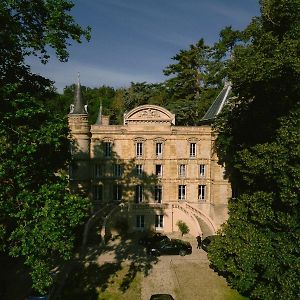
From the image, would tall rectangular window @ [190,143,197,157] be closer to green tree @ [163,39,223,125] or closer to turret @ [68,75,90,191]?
turret @ [68,75,90,191]

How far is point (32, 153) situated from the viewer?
1731cm

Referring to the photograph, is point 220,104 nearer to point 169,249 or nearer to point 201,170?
point 201,170

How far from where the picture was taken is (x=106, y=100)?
295 feet

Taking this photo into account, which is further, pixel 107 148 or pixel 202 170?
pixel 202 170

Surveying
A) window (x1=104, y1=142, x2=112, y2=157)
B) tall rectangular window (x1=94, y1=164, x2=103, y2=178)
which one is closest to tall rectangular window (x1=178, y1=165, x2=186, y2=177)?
window (x1=104, y1=142, x2=112, y2=157)

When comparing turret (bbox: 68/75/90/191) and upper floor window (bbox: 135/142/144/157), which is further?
upper floor window (bbox: 135/142/144/157)

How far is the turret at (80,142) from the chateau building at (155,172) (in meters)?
0.34

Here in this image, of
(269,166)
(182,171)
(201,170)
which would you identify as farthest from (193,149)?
(269,166)

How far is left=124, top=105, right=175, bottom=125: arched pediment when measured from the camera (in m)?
37.3

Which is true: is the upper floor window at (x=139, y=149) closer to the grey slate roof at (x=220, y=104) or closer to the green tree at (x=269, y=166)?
the grey slate roof at (x=220, y=104)

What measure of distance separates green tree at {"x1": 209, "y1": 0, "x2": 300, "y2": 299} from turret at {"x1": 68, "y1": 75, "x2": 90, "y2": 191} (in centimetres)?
1612

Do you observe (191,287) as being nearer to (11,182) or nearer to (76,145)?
(11,182)

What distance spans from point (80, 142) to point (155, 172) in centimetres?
857

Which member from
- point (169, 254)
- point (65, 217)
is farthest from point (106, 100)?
point (65, 217)
